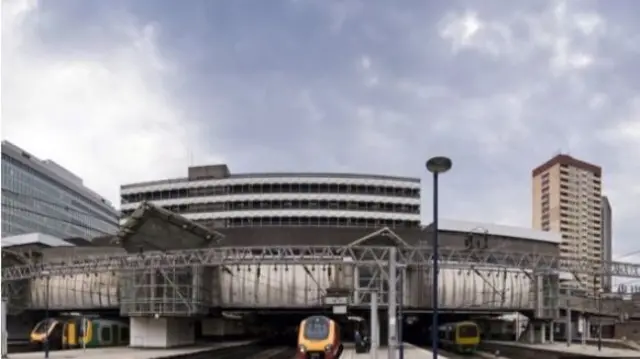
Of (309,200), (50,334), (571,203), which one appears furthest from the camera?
(571,203)

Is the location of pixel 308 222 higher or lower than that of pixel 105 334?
higher

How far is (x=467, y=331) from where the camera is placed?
5875 centimetres

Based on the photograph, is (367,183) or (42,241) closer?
(42,241)

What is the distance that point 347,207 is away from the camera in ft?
433

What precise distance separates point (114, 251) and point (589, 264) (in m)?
50.4

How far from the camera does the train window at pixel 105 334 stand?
59731 mm

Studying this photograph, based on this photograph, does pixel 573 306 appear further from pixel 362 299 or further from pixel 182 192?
pixel 182 192

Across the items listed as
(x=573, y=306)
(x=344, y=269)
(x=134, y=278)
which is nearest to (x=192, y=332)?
(x=134, y=278)

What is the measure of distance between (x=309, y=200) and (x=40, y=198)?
6748 centimetres

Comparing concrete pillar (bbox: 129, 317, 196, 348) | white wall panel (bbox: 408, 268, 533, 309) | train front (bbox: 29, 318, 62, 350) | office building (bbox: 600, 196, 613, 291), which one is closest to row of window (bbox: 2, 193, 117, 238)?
concrete pillar (bbox: 129, 317, 196, 348)

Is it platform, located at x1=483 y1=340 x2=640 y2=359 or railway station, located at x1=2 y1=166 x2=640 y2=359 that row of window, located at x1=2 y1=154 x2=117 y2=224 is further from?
platform, located at x1=483 y1=340 x2=640 y2=359

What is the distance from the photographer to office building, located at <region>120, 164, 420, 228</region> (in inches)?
5162

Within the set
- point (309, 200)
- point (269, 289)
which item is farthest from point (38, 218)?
point (269, 289)

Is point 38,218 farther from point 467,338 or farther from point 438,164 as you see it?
point 438,164
